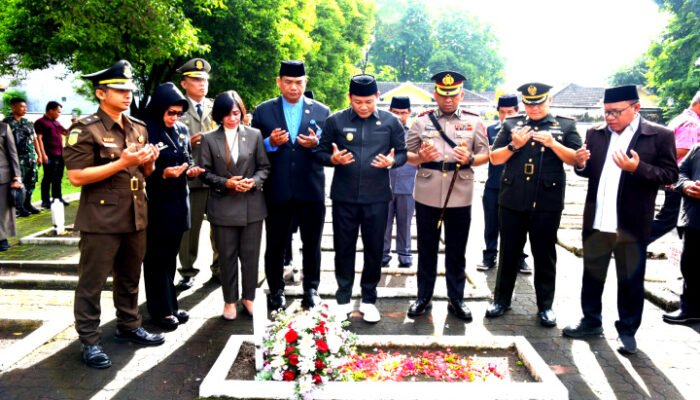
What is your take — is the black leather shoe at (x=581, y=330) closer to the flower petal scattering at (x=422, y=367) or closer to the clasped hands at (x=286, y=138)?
the flower petal scattering at (x=422, y=367)

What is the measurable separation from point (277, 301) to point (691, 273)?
177 inches

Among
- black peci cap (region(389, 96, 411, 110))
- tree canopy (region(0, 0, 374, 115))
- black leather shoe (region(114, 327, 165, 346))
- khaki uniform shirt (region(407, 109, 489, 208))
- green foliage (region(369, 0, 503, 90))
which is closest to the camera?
black leather shoe (region(114, 327, 165, 346))

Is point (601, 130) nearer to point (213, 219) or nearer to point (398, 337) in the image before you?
point (398, 337)

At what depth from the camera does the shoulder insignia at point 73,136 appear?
165 inches

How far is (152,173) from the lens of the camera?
196 inches

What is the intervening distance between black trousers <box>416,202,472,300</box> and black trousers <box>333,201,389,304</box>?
0.46 meters

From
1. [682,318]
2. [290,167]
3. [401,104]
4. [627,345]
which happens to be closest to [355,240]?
[290,167]

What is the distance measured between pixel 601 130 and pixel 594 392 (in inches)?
96.6

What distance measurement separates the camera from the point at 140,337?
4840mm

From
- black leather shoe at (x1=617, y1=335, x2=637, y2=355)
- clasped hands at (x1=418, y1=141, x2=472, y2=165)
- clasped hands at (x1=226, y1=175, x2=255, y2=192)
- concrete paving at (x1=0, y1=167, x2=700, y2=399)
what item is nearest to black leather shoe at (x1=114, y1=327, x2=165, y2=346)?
concrete paving at (x1=0, y1=167, x2=700, y2=399)

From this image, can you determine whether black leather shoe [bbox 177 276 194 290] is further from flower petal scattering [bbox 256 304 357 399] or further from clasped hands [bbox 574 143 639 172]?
clasped hands [bbox 574 143 639 172]

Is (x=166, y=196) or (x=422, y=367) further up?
(x=166, y=196)

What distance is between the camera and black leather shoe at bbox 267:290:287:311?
577 centimetres

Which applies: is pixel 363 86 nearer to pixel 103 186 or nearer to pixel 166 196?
pixel 166 196
